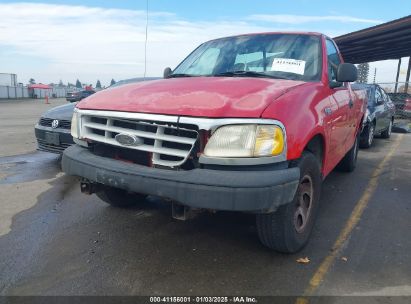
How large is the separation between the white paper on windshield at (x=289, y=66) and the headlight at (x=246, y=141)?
4.05 ft

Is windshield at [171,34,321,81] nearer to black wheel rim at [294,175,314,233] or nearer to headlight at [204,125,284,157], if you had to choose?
black wheel rim at [294,175,314,233]

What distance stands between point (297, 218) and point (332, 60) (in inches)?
79.3

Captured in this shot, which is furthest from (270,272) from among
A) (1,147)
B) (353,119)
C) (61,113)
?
(1,147)

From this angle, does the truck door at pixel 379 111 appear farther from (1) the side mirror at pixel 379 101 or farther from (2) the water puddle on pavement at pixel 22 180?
(2) the water puddle on pavement at pixel 22 180

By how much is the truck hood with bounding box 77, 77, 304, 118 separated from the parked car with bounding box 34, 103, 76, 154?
8.90ft

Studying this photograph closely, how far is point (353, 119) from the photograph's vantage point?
5004 millimetres

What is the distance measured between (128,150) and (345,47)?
65.9ft

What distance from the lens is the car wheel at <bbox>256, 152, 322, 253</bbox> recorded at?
286 centimetres

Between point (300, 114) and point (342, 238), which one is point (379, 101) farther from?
point (300, 114)

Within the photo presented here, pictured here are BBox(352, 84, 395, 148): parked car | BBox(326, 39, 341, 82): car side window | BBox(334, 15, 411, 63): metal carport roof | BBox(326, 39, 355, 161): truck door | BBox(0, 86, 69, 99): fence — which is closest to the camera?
BBox(326, 39, 355, 161): truck door

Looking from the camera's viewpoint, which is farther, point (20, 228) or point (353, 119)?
point (353, 119)

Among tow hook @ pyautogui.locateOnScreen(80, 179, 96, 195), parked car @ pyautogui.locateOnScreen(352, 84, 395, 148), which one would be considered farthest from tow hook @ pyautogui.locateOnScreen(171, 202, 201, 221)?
parked car @ pyautogui.locateOnScreen(352, 84, 395, 148)

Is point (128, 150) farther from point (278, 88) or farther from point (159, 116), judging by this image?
point (278, 88)

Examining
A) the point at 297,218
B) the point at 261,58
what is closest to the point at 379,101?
the point at 261,58
